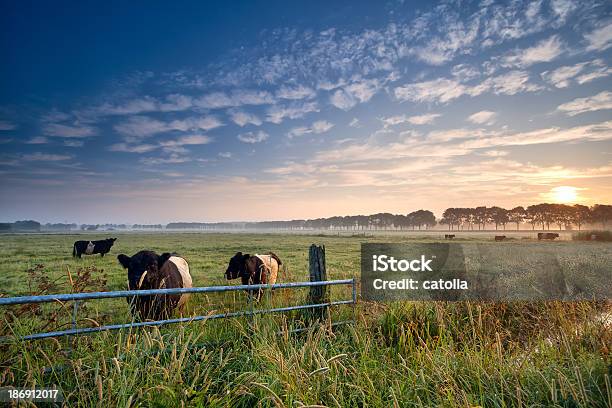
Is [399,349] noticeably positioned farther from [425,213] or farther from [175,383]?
[425,213]

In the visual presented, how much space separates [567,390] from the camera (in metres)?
3.66

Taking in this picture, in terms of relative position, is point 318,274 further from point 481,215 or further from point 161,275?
point 481,215

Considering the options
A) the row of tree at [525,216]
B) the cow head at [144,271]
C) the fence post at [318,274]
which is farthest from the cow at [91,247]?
the row of tree at [525,216]

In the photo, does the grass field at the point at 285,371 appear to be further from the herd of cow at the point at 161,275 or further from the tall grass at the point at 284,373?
the herd of cow at the point at 161,275

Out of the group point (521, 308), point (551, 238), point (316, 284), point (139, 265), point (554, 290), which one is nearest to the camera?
point (316, 284)

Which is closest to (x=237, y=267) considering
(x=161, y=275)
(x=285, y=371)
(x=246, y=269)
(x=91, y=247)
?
(x=246, y=269)

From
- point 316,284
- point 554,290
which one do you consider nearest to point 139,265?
point 316,284

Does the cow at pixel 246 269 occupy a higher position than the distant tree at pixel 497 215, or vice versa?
the distant tree at pixel 497 215

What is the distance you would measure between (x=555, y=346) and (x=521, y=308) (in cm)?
370

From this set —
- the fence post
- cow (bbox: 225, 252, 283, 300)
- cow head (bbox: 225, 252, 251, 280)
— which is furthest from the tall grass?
cow head (bbox: 225, 252, 251, 280)

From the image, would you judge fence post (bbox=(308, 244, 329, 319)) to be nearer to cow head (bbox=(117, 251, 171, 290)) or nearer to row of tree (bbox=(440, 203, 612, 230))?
cow head (bbox=(117, 251, 171, 290))

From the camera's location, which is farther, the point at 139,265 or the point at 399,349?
the point at 139,265

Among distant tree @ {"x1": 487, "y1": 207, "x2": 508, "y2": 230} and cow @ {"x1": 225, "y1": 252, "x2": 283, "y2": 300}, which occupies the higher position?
distant tree @ {"x1": 487, "y1": 207, "x2": 508, "y2": 230}

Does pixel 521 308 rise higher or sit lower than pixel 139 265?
lower
